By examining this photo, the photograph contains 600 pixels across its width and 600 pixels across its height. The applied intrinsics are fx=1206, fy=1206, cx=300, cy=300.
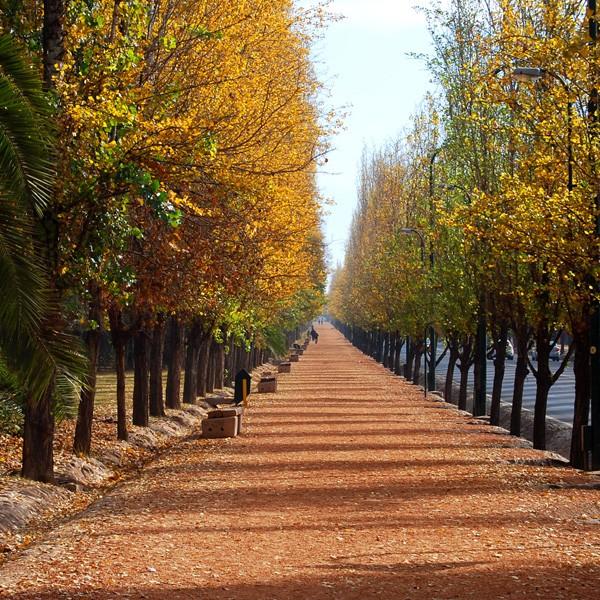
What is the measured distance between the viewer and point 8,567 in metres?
10.9

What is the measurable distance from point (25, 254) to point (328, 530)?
509cm

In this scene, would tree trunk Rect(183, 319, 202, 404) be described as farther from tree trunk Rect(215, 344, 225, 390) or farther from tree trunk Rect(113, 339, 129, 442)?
tree trunk Rect(113, 339, 129, 442)

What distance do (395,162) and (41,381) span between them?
65.0 meters

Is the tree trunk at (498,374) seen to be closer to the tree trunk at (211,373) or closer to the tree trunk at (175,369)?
the tree trunk at (175,369)

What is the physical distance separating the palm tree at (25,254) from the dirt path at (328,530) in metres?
1.83

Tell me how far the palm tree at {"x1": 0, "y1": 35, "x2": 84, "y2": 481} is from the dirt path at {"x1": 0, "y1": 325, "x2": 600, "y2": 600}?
6.02 feet

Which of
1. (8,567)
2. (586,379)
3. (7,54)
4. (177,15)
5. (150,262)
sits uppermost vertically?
(177,15)

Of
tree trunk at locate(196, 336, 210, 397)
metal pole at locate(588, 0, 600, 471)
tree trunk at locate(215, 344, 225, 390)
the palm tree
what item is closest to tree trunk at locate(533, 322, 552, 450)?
metal pole at locate(588, 0, 600, 471)

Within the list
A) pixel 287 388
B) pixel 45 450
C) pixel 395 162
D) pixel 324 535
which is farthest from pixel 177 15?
pixel 395 162

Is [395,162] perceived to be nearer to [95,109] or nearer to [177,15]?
[177,15]

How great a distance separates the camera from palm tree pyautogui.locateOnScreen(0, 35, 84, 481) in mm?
9672

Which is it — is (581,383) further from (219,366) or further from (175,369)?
(219,366)

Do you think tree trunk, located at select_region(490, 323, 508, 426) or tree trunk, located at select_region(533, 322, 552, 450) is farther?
tree trunk, located at select_region(490, 323, 508, 426)

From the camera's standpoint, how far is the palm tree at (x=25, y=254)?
967cm
